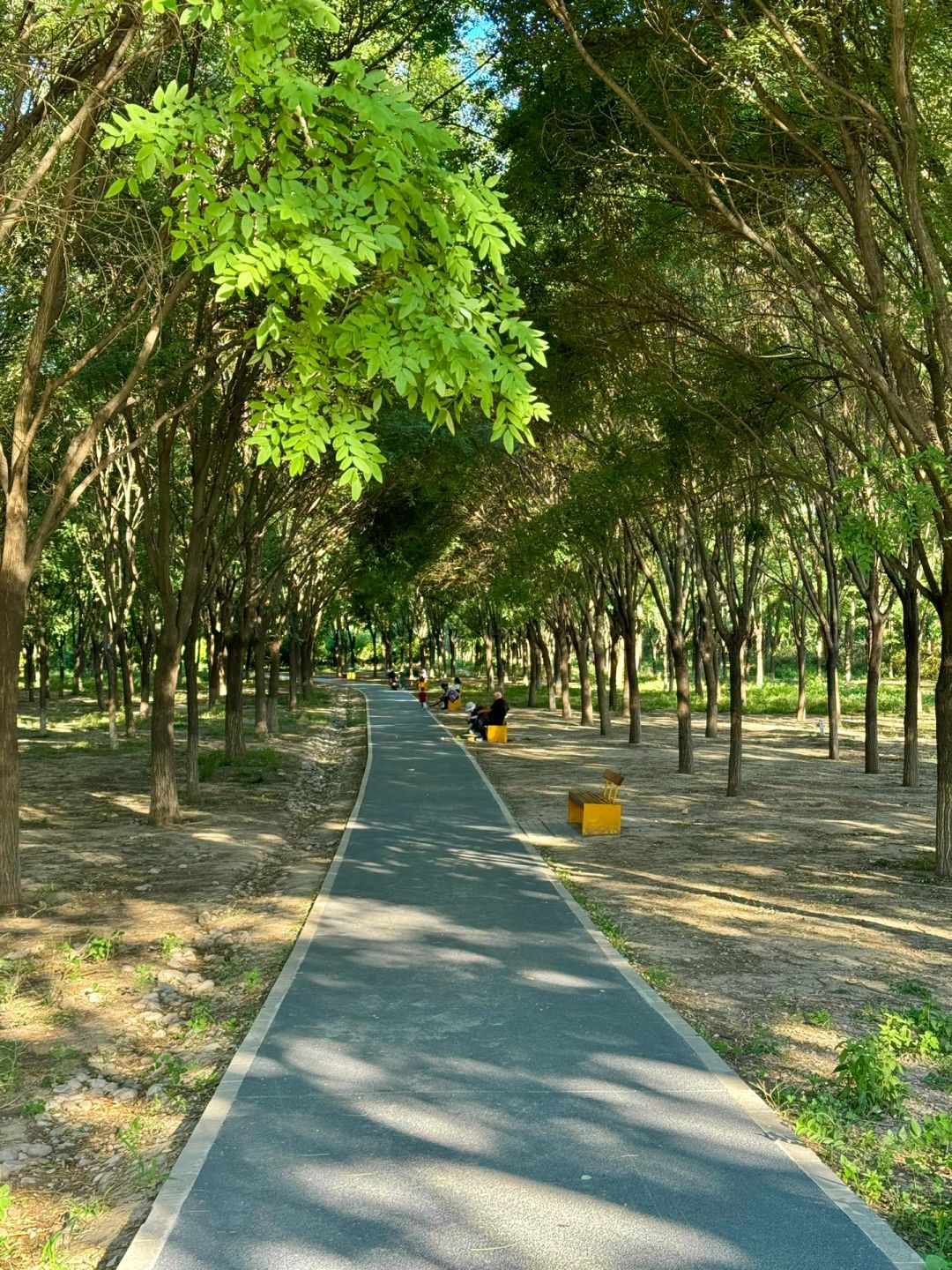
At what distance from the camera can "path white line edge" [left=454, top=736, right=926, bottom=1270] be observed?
445 centimetres

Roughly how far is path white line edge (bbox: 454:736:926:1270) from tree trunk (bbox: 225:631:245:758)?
1641cm

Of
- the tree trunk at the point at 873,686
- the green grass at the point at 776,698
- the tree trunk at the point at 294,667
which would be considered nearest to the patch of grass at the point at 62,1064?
the tree trunk at the point at 873,686

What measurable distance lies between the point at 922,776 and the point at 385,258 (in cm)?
2021

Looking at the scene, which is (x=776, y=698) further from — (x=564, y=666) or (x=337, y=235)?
(x=337, y=235)

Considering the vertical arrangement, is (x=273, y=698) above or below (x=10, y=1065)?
above

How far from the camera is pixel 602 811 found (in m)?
15.5

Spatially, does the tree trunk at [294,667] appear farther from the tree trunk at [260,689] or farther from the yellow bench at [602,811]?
the yellow bench at [602,811]

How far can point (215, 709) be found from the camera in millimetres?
43281

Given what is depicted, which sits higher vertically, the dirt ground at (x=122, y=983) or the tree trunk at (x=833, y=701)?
the tree trunk at (x=833, y=701)

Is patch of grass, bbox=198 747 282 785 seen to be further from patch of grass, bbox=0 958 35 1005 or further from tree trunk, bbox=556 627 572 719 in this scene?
tree trunk, bbox=556 627 572 719

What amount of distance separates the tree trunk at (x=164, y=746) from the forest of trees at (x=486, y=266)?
6 cm

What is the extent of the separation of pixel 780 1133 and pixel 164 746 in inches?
479

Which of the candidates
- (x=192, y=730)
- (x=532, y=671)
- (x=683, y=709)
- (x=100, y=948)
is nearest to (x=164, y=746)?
(x=192, y=730)

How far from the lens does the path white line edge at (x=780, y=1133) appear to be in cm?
445
